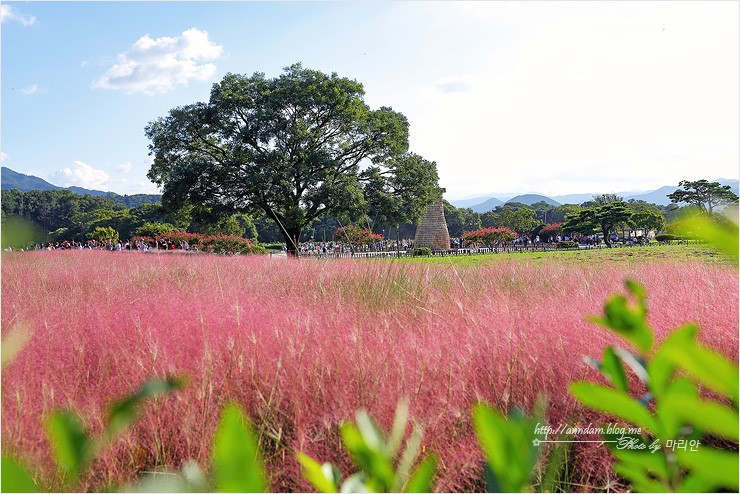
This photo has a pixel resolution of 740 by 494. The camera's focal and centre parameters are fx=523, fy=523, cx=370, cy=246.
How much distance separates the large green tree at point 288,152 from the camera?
22.4 m

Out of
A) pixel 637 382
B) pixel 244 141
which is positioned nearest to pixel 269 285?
pixel 637 382

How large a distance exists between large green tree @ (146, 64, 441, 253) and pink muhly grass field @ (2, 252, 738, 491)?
17765 mm

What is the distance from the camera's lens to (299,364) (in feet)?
8.64

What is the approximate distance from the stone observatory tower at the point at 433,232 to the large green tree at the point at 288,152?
64.8 ft

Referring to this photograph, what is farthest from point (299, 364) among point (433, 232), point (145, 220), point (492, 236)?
point (145, 220)

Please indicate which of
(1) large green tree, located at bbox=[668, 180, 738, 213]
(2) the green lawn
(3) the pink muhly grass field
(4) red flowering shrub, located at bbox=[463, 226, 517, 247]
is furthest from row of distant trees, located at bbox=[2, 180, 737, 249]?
(3) the pink muhly grass field

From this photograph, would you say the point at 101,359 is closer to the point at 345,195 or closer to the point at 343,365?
the point at 343,365

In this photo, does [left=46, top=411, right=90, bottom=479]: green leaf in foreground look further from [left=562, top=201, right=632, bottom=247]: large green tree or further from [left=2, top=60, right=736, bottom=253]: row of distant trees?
[left=562, top=201, right=632, bottom=247]: large green tree

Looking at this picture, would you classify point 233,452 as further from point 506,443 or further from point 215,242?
point 215,242

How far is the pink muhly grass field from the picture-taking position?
2.16 meters

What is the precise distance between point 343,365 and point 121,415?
2416 millimetres

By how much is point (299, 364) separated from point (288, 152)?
849 inches

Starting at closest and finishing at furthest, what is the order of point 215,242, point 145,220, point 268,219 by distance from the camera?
1. point 215,242
2. point 145,220
3. point 268,219

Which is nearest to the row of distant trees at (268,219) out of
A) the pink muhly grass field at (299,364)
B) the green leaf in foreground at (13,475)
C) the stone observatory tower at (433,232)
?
the stone observatory tower at (433,232)
